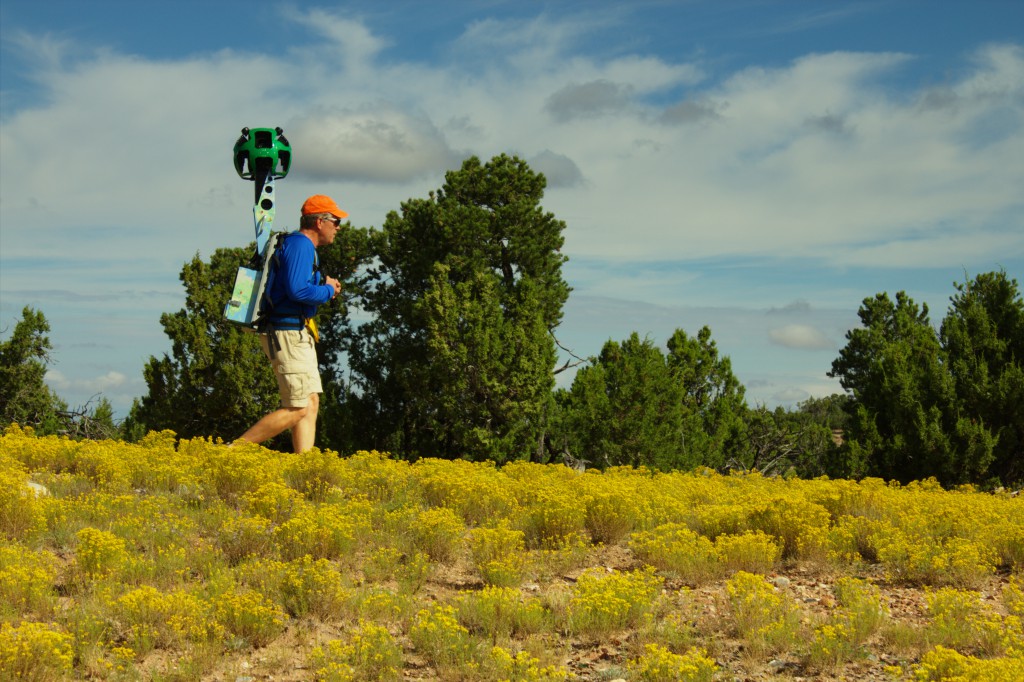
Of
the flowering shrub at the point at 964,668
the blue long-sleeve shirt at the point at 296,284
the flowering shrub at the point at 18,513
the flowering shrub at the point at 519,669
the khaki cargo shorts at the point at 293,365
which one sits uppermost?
the blue long-sleeve shirt at the point at 296,284

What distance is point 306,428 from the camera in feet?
29.4

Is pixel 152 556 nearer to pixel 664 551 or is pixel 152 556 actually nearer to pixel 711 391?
pixel 664 551

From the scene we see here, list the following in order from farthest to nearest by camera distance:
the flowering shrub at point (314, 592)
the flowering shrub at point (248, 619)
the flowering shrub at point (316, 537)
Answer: the flowering shrub at point (316, 537), the flowering shrub at point (314, 592), the flowering shrub at point (248, 619)

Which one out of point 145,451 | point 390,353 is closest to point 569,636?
point 145,451

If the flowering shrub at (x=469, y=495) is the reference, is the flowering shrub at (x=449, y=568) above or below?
below

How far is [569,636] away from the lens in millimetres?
5879

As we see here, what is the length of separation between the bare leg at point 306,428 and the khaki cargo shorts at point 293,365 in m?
0.10

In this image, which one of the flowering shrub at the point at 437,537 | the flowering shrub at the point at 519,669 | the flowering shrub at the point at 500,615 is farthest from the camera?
the flowering shrub at the point at 437,537

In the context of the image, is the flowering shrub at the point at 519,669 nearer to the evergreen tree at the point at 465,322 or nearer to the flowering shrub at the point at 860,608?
the flowering shrub at the point at 860,608

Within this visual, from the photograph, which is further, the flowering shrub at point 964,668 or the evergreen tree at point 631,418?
the evergreen tree at point 631,418

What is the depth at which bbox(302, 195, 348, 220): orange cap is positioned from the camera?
28.5 feet

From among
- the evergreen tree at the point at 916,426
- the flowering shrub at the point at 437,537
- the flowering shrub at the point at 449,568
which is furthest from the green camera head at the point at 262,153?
the evergreen tree at the point at 916,426

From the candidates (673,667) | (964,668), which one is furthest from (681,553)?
(964,668)

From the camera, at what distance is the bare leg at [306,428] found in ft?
29.1
